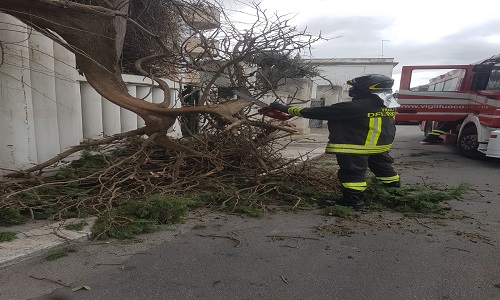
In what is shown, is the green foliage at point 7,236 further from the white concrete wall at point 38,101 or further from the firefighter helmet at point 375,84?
the firefighter helmet at point 375,84

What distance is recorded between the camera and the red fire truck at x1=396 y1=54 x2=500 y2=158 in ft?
25.9

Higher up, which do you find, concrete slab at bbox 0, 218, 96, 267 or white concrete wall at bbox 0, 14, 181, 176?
white concrete wall at bbox 0, 14, 181, 176

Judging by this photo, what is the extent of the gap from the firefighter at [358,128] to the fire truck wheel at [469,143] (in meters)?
5.83

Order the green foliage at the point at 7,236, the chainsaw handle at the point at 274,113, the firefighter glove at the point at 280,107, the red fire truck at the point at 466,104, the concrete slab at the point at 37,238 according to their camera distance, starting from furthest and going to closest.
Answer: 1. the red fire truck at the point at 466,104
2. the chainsaw handle at the point at 274,113
3. the firefighter glove at the point at 280,107
4. the green foliage at the point at 7,236
5. the concrete slab at the point at 37,238

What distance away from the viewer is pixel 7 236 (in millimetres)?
3059

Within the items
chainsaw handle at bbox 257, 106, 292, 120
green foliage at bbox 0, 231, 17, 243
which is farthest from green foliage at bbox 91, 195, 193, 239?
chainsaw handle at bbox 257, 106, 292, 120

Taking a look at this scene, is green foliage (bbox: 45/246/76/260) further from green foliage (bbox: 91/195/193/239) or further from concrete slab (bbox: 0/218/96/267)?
green foliage (bbox: 91/195/193/239)

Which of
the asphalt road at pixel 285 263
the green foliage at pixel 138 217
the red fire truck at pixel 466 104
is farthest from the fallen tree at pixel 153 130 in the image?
the red fire truck at pixel 466 104

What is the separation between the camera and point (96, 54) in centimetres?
436

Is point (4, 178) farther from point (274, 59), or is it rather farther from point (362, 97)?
point (362, 97)

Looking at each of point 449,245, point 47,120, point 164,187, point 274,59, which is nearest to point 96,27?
point 47,120

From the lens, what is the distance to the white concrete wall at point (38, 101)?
4.46 m

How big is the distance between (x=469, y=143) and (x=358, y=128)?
631cm

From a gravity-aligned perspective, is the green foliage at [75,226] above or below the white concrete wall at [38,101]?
below
